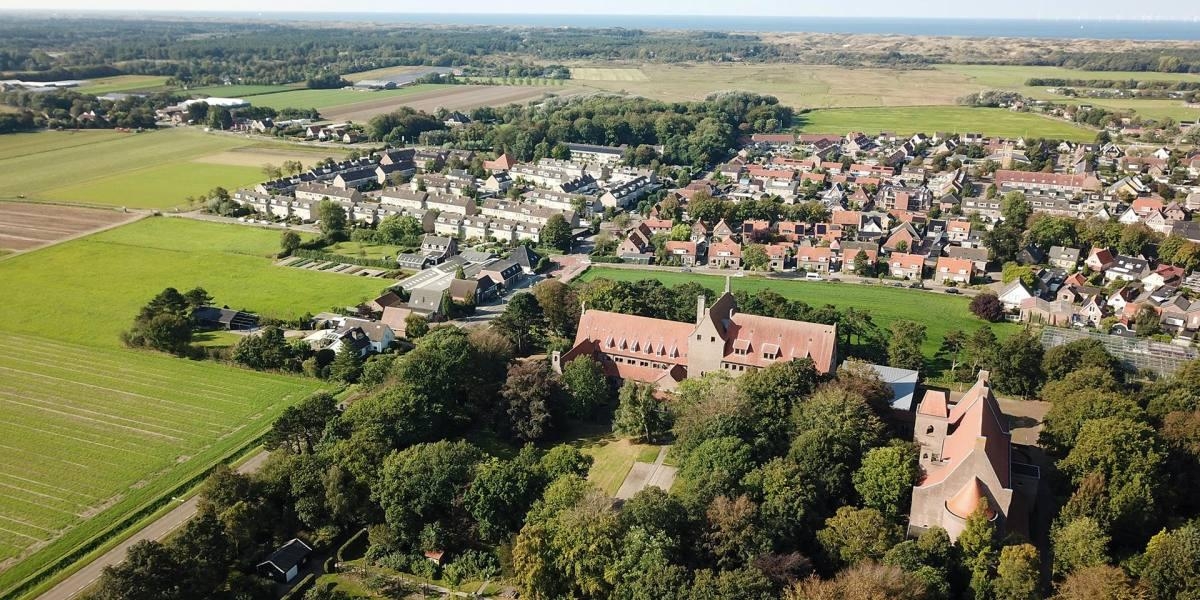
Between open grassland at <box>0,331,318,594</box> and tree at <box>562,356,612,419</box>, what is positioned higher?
tree at <box>562,356,612,419</box>

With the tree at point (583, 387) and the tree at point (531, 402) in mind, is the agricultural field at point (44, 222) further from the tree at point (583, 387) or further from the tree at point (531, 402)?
the tree at point (583, 387)

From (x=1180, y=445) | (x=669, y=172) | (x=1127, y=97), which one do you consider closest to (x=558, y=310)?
(x=1180, y=445)

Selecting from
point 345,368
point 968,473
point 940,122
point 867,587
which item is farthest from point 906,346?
point 940,122

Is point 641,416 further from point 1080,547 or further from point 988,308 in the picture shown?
point 988,308

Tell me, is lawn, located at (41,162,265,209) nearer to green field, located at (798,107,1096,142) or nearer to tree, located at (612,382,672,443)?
tree, located at (612,382,672,443)

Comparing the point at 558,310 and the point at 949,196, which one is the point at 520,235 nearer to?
the point at 558,310

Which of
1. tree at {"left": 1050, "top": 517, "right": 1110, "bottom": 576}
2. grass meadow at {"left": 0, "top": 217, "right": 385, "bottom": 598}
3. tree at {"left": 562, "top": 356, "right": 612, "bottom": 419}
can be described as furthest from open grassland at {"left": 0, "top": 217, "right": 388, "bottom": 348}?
tree at {"left": 1050, "top": 517, "right": 1110, "bottom": 576}

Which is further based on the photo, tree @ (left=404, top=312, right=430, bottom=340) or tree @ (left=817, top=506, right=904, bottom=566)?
tree @ (left=404, top=312, right=430, bottom=340)
